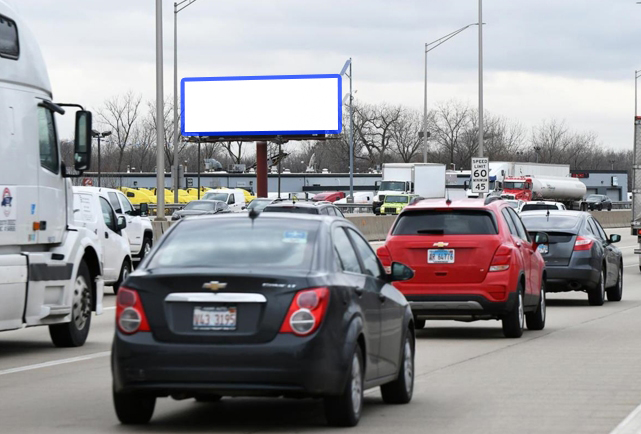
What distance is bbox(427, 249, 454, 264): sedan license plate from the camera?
16438 millimetres

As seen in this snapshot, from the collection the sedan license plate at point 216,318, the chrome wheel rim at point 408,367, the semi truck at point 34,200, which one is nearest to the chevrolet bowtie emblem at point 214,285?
the sedan license plate at point 216,318

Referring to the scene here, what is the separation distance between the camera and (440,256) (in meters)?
16.5

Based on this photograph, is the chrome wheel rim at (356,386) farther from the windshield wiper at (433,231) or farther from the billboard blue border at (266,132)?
the billboard blue border at (266,132)

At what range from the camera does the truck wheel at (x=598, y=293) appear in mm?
22697

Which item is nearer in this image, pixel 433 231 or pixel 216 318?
pixel 216 318

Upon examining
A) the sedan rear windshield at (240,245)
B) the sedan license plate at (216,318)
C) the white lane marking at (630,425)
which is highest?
the sedan rear windshield at (240,245)

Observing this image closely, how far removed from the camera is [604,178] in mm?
154250

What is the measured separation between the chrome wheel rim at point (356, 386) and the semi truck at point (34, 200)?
5.70 meters

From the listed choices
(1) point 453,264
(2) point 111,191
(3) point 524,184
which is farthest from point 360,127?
(1) point 453,264

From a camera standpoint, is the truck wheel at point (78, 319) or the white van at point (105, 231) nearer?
the truck wheel at point (78, 319)

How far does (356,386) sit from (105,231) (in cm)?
1548

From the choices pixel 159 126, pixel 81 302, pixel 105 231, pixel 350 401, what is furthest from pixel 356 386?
pixel 159 126

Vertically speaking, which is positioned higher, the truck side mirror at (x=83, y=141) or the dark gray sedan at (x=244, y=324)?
the truck side mirror at (x=83, y=141)

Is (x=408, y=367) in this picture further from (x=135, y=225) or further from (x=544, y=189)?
(x=544, y=189)
